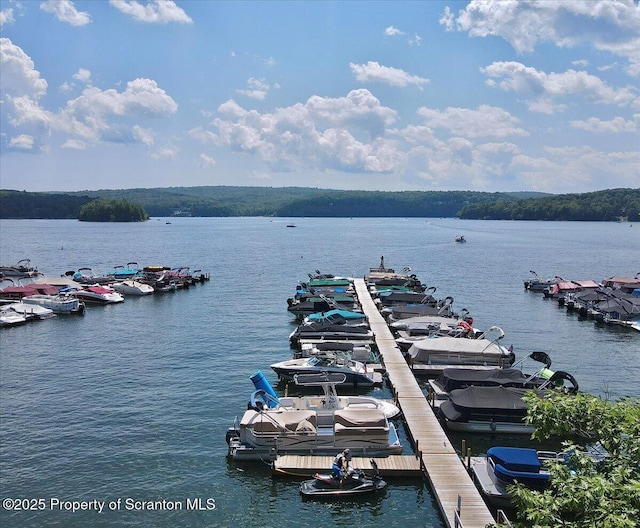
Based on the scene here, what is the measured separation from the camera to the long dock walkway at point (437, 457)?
66.6 ft

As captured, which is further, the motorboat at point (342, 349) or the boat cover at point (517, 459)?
the motorboat at point (342, 349)

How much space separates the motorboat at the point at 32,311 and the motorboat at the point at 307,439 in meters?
38.5

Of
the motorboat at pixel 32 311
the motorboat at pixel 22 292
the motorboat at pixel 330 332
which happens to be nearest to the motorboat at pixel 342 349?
the motorboat at pixel 330 332

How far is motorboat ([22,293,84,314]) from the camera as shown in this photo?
6034 centimetres

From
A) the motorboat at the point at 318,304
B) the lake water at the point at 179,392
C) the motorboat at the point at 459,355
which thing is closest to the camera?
the lake water at the point at 179,392

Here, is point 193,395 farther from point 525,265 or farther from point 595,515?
point 525,265

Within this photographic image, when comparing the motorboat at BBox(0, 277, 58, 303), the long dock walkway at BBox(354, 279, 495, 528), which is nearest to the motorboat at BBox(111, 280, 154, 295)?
the motorboat at BBox(0, 277, 58, 303)

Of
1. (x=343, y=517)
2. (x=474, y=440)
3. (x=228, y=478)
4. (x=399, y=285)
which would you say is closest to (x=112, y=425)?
(x=228, y=478)

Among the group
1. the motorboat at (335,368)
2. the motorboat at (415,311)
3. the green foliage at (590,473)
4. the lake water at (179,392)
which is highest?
the green foliage at (590,473)

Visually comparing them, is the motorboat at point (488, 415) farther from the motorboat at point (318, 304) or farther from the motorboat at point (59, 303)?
the motorboat at point (59, 303)

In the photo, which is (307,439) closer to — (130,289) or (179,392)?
(179,392)

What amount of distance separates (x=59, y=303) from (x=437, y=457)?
4743 centimetres

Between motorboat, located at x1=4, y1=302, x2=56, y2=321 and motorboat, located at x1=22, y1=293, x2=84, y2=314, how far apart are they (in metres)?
1.39

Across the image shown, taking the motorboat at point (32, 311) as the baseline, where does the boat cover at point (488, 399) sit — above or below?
above
